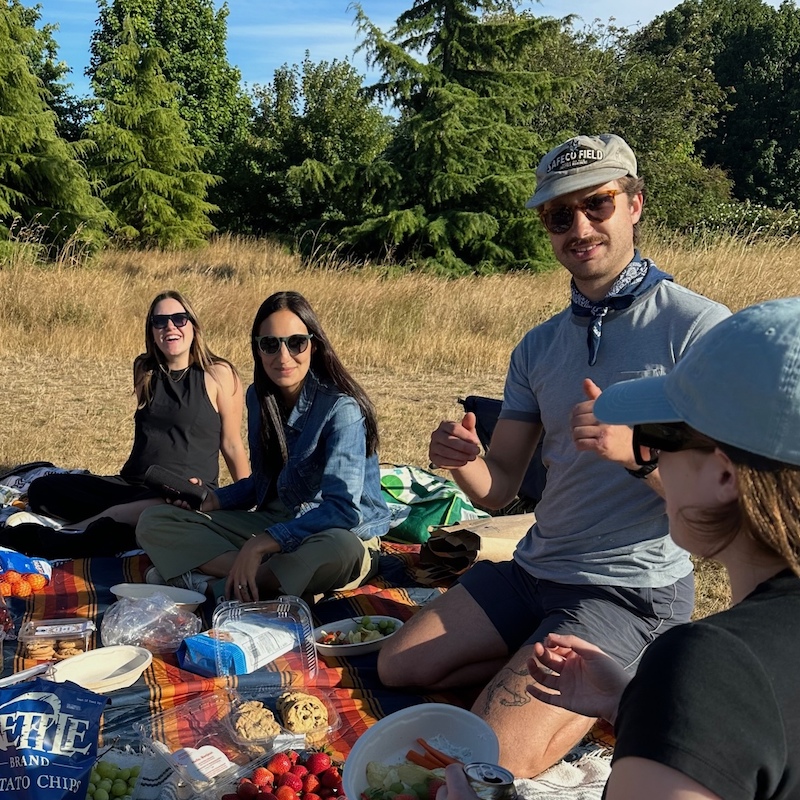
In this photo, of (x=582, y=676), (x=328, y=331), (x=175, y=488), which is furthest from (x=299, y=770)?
(x=328, y=331)

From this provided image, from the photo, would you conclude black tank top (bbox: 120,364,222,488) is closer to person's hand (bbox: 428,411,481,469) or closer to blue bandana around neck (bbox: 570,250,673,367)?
person's hand (bbox: 428,411,481,469)

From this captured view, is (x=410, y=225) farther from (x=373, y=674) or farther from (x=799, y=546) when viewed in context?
(x=799, y=546)

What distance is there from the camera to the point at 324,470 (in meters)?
3.60

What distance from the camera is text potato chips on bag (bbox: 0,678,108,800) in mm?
1896

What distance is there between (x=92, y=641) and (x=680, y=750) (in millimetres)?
2737

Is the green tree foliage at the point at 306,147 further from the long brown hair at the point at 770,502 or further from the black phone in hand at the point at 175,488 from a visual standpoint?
the long brown hair at the point at 770,502

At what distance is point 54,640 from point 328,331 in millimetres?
7639

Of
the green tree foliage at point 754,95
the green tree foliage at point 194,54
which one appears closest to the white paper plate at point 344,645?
the green tree foliage at point 194,54

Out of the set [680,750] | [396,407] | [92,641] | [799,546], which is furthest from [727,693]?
[396,407]

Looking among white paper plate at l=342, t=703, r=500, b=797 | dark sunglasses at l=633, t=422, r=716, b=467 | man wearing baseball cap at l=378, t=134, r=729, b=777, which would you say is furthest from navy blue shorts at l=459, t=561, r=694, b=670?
dark sunglasses at l=633, t=422, r=716, b=467

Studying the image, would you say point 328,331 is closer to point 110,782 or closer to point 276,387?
point 276,387

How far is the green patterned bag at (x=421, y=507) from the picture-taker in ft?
14.7

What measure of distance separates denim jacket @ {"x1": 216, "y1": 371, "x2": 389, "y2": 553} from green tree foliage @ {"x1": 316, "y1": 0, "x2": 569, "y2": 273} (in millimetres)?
14754

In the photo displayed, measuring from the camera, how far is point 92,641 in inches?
126
